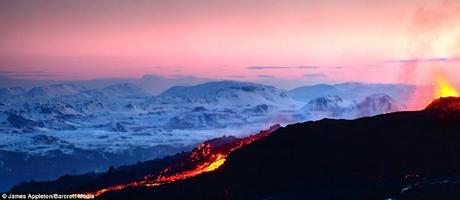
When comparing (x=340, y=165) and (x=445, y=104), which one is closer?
(x=340, y=165)

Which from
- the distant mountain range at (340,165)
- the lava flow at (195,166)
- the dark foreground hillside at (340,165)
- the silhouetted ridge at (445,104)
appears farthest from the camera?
the silhouetted ridge at (445,104)

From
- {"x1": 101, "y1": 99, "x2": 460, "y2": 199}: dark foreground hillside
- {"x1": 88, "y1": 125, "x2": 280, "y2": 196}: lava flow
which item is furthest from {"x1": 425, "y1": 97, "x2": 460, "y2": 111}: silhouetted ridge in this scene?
{"x1": 88, "y1": 125, "x2": 280, "y2": 196}: lava flow

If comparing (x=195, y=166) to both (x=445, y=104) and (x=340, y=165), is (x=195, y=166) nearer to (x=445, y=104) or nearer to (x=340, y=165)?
(x=340, y=165)

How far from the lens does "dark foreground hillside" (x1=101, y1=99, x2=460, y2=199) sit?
Answer: 127000 millimetres

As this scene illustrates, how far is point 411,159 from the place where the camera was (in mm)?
134875

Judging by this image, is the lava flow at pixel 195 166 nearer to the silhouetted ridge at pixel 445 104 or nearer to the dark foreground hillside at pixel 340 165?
the dark foreground hillside at pixel 340 165

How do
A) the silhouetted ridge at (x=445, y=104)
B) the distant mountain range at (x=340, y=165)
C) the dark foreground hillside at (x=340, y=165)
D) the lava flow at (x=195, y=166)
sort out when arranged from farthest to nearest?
1. the silhouetted ridge at (x=445, y=104)
2. the lava flow at (x=195, y=166)
3. the dark foreground hillside at (x=340, y=165)
4. the distant mountain range at (x=340, y=165)

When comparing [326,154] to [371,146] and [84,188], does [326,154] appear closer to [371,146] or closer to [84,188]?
[371,146]

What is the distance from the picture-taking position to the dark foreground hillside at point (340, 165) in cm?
12700

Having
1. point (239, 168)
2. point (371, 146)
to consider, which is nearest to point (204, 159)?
point (239, 168)

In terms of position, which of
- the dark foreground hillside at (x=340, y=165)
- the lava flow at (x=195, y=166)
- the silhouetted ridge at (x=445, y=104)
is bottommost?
the lava flow at (x=195, y=166)

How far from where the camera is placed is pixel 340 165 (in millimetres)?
135625

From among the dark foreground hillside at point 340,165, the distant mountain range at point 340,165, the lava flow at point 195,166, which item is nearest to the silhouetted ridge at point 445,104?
the distant mountain range at point 340,165

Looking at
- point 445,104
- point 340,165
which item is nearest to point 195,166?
point 340,165
